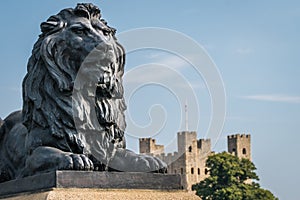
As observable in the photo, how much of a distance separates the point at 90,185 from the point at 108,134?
67 cm

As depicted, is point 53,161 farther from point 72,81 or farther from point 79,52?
point 79,52

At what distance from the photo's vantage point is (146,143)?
69.5 meters

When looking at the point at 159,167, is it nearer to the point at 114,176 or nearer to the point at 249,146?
the point at 114,176

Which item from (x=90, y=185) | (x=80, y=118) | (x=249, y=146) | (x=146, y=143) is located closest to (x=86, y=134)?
(x=80, y=118)

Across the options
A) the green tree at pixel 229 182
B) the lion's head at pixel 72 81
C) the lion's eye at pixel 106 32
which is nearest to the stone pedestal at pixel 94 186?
the lion's head at pixel 72 81

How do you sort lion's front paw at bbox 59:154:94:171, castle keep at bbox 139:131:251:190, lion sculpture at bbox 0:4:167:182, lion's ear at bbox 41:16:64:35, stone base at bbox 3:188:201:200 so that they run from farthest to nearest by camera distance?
castle keep at bbox 139:131:251:190 → lion's ear at bbox 41:16:64:35 → lion sculpture at bbox 0:4:167:182 → lion's front paw at bbox 59:154:94:171 → stone base at bbox 3:188:201:200

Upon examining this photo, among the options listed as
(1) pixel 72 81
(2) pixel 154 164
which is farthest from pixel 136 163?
(1) pixel 72 81

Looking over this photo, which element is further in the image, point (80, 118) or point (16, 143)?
point (16, 143)

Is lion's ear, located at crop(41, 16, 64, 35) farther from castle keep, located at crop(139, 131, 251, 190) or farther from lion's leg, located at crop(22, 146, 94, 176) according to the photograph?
castle keep, located at crop(139, 131, 251, 190)

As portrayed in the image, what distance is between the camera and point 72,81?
6441mm

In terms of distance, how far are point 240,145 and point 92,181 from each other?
2760 inches

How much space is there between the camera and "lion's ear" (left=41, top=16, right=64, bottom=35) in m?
6.68

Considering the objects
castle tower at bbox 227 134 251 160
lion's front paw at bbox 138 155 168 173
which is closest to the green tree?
castle tower at bbox 227 134 251 160

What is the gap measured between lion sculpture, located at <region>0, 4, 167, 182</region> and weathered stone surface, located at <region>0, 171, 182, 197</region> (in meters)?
0.12
